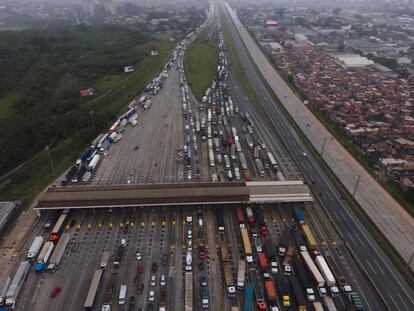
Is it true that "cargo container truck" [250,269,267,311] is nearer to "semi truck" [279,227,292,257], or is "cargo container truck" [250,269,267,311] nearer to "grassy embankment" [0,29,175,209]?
"semi truck" [279,227,292,257]

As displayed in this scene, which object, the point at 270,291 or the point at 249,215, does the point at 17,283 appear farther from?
the point at 249,215

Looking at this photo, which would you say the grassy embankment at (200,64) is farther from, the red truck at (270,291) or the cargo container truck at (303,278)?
the red truck at (270,291)

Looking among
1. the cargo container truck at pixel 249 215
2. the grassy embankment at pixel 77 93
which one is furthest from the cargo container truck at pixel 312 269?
the grassy embankment at pixel 77 93

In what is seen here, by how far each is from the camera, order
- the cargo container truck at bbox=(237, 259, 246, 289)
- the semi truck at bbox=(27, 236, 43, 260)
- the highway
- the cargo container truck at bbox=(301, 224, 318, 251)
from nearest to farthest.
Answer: the highway
the cargo container truck at bbox=(237, 259, 246, 289)
the semi truck at bbox=(27, 236, 43, 260)
the cargo container truck at bbox=(301, 224, 318, 251)

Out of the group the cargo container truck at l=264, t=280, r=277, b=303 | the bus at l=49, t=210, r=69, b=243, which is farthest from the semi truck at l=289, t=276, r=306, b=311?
the bus at l=49, t=210, r=69, b=243

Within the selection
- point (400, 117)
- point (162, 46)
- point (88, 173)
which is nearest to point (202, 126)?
point (88, 173)

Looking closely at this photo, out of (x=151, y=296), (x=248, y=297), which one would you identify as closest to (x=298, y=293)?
(x=248, y=297)

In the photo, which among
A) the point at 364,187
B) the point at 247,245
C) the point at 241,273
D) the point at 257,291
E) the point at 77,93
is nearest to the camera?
the point at 257,291
